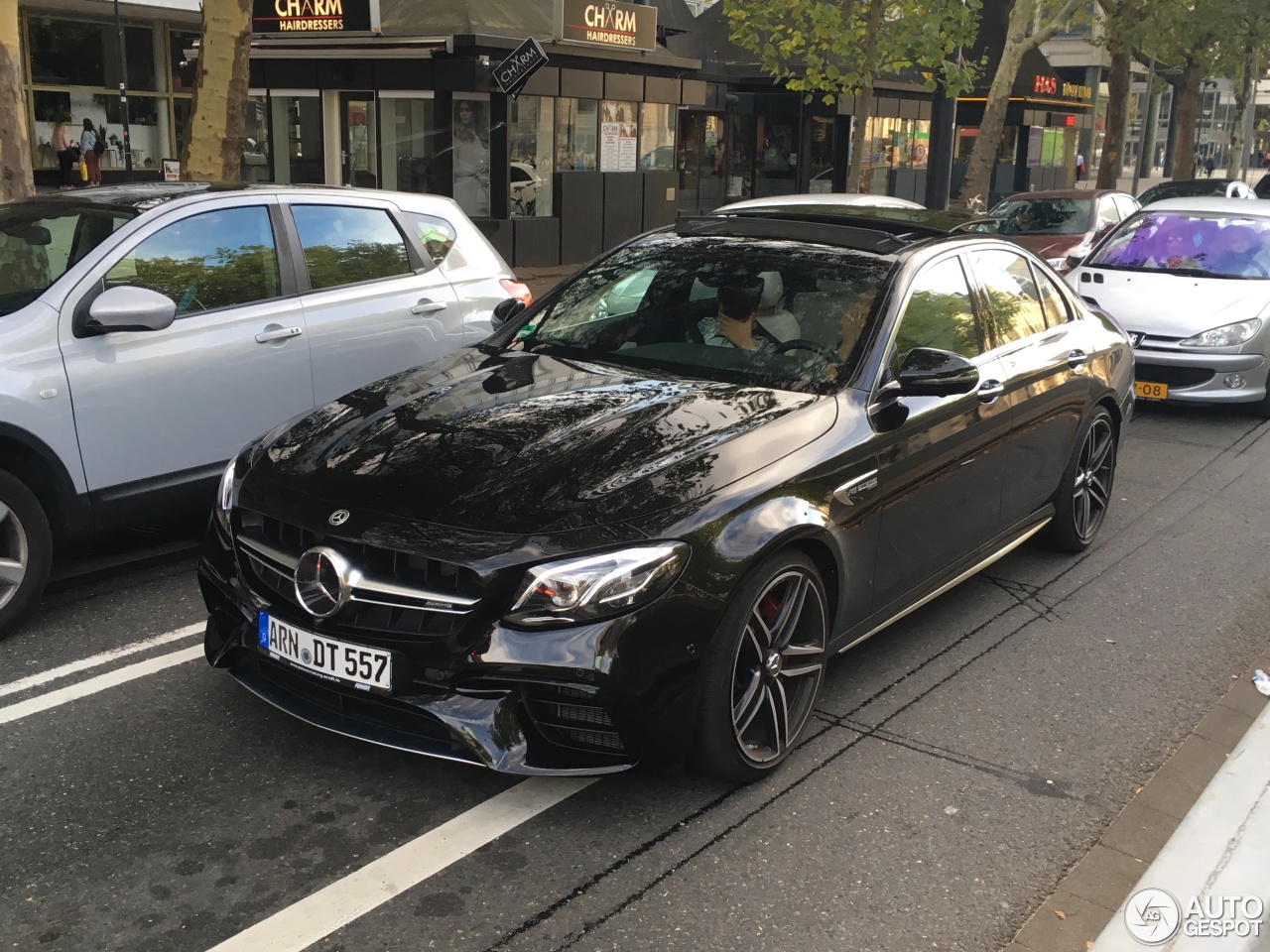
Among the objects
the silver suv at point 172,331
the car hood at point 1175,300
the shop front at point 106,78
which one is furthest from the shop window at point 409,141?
the silver suv at point 172,331

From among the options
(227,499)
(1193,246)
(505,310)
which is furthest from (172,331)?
(1193,246)

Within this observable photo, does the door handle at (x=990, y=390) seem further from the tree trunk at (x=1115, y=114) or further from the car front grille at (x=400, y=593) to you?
the tree trunk at (x=1115, y=114)

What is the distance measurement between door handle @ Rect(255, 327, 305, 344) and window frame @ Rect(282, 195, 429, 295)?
0.25m

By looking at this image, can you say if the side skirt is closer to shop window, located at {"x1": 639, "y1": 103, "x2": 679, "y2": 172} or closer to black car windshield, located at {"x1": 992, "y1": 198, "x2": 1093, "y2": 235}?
black car windshield, located at {"x1": 992, "y1": 198, "x2": 1093, "y2": 235}

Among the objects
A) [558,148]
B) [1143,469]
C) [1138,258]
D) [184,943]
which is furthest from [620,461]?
[558,148]

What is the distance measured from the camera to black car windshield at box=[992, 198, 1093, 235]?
15812mm

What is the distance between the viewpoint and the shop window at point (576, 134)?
20578mm

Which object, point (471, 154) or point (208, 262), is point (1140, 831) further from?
point (471, 154)

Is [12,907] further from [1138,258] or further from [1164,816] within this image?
[1138,258]

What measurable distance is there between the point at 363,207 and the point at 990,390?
3433 mm

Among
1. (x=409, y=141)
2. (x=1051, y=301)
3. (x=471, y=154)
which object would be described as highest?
(x=409, y=141)

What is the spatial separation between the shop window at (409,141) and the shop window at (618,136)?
3.31 metres

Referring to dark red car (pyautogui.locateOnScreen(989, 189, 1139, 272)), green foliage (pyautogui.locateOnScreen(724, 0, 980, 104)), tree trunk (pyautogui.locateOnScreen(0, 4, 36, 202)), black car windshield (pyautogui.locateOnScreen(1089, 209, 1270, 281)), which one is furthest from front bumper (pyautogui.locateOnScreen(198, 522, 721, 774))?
green foliage (pyautogui.locateOnScreen(724, 0, 980, 104))

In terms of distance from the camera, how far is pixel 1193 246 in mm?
11031
